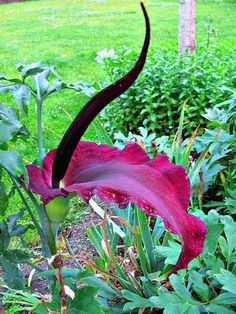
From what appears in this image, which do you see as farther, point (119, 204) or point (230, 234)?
point (230, 234)

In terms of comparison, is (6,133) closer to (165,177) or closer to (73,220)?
(165,177)

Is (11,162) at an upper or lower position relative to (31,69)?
lower

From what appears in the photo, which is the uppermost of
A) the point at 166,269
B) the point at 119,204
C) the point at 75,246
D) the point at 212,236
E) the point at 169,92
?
the point at 119,204

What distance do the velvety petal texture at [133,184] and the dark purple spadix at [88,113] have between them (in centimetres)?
5

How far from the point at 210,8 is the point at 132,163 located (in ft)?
40.3

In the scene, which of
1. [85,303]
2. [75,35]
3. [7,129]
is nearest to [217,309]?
[85,303]

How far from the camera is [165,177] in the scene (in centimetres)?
122

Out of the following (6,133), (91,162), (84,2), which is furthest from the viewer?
(84,2)

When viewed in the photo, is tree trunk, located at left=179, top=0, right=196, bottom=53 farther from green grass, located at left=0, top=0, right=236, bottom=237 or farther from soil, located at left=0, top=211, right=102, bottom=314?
soil, located at left=0, top=211, right=102, bottom=314

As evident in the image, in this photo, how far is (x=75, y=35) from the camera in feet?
31.7

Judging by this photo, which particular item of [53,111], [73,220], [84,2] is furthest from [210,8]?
[73,220]

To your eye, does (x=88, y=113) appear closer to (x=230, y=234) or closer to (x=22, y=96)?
(x=22, y=96)

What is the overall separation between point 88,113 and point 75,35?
346 inches

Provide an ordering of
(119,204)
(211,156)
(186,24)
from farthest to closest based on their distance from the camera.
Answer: (186,24)
(211,156)
(119,204)
